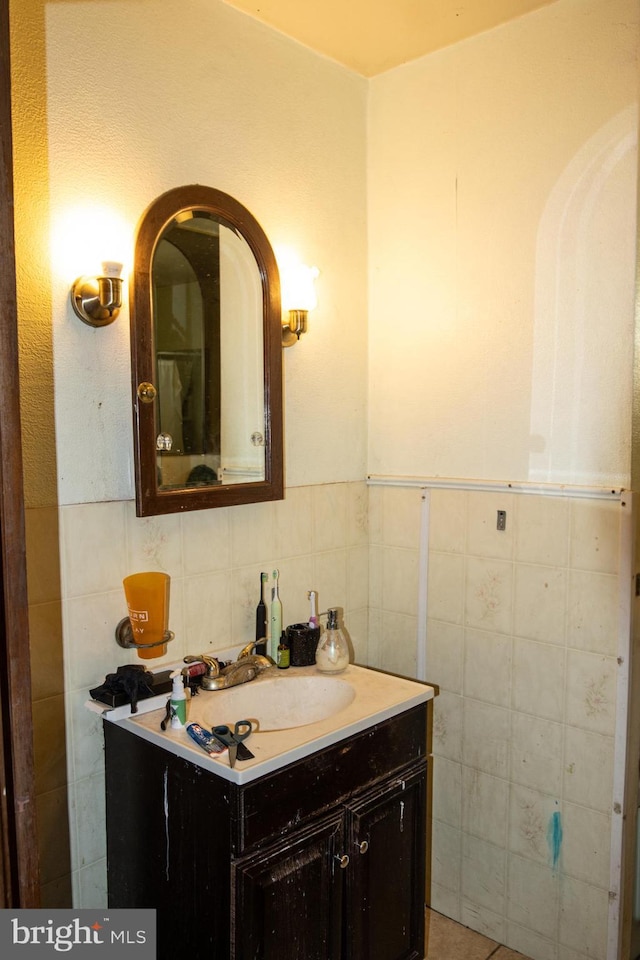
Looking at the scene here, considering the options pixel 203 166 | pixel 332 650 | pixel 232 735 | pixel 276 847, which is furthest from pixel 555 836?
pixel 203 166

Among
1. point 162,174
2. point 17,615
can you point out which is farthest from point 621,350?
point 17,615

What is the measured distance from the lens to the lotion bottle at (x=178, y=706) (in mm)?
1559

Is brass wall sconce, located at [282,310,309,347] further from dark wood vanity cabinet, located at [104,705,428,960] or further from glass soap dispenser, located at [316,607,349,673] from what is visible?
dark wood vanity cabinet, located at [104,705,428,960]

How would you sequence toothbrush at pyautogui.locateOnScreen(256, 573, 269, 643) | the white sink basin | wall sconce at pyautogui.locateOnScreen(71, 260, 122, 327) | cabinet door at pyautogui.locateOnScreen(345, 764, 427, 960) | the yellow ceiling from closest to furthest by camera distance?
wall sconce at pyautogui.locateOnScreen(71, 260, 122, 327), cabinet door at pyautogui.locateOnScreen(345, 764, 427, 960), the white sink basin, the yellow ceiling, toothbrush at pyautogui.locateOnScreen(256, 573, 269, 643)

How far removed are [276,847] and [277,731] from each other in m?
0.22

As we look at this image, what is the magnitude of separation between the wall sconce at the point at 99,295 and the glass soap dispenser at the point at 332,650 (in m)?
0.95

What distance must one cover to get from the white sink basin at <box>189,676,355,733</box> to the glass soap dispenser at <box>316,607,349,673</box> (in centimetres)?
4

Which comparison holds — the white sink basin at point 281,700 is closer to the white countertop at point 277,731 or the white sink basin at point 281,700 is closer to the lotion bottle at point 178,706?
the white countertop at point 277,731


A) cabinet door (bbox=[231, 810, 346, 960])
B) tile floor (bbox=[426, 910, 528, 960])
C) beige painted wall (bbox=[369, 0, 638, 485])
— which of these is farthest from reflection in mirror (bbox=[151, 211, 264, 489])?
tile floor (bbox=[426, 910, 528, 960])

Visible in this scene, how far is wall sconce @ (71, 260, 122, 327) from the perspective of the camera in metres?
1.54

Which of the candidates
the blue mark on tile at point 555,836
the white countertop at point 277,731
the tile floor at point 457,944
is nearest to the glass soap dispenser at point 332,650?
the white countertop at point 277,731

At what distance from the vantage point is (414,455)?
2.26 meters

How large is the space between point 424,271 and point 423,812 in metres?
1.53

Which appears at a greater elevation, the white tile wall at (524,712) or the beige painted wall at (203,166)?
the beige painted wall at (203,166)
